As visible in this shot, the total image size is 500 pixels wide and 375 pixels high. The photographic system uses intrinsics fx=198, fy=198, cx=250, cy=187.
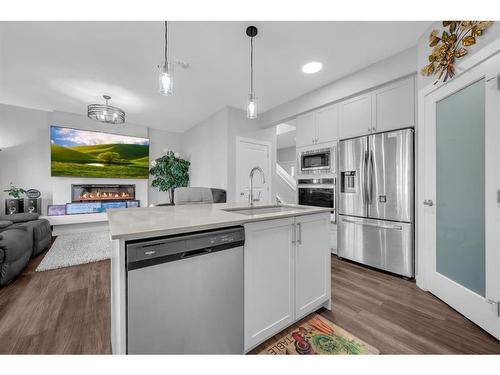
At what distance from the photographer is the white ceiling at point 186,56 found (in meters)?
1.97

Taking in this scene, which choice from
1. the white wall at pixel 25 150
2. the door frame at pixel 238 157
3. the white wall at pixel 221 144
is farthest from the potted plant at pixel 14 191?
the door frame at pixel 238 157

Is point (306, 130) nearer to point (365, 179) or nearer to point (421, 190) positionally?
point (365, 179)

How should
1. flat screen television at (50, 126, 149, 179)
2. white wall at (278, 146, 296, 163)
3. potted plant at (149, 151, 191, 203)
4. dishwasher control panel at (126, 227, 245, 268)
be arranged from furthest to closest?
white wall at (278, 146, 296, 163)
potted plant at (149, 151, 191, 203)
flat screen television at (50, 126, 149, 179)
dishwasher control panel at (126, 227, 245, 268)

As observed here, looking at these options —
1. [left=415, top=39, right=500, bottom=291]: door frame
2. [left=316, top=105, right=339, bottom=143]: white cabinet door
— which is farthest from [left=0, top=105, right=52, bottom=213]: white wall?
[left=415, top=39, right=500, bottom=291]: door frame

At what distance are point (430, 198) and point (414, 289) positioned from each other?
0.96 meters

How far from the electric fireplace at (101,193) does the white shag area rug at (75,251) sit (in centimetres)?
82

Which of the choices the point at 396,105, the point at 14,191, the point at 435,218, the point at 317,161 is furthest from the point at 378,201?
the point at 14,191

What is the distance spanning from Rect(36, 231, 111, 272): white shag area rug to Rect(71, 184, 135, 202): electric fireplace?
82cm

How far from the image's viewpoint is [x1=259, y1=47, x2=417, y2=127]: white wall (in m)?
2.25

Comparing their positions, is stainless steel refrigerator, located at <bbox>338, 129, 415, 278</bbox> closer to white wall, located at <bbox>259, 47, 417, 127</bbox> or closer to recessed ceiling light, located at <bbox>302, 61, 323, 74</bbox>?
white wall, located at <bbox>259, 47, 417, 127</bbox>

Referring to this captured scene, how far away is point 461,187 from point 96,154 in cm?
614

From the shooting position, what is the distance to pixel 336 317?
1.64m

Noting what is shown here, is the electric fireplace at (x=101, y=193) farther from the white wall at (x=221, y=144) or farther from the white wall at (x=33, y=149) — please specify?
the white wall at (x=221, y=144)
